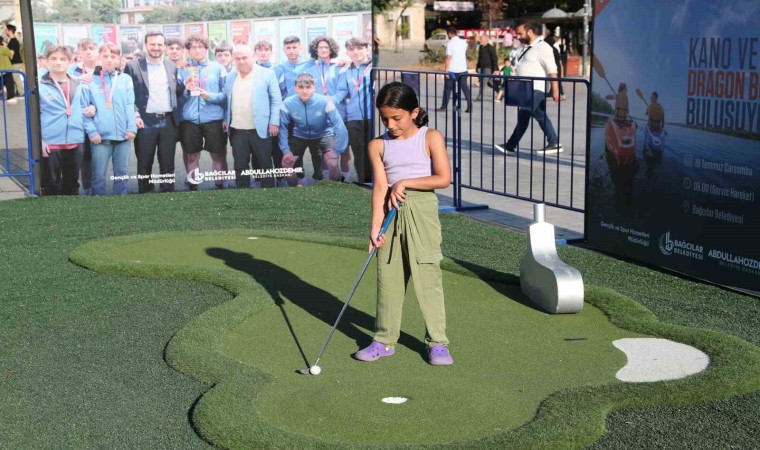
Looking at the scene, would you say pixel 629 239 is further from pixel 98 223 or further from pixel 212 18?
pixel 212 18

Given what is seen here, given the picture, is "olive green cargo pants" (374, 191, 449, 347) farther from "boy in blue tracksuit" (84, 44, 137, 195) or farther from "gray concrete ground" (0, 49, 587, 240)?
"boy in blue tracksuit" (84, 44, 137, 195)

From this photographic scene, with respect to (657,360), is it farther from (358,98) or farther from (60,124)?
(60,124)

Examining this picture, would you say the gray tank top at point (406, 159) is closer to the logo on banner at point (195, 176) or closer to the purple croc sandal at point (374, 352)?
the purple croc sandal at point (374, 352)

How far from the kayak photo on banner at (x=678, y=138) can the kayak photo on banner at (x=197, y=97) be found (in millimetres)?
4385

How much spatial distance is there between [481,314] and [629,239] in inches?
86.2

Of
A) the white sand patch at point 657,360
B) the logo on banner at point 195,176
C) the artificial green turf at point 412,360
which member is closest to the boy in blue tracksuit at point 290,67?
the logo on banner at point 195,176

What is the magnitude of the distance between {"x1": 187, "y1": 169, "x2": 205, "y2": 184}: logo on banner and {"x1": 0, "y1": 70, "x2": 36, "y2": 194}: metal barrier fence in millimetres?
1739

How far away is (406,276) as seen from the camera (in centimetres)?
570

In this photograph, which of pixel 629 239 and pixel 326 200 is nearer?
pixel 629 239

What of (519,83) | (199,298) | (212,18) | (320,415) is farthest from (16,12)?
(320,415)

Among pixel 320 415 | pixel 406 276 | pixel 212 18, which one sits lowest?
pixel 320 415

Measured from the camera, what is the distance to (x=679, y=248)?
7625 mm

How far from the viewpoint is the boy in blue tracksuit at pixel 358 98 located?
40.1 ft

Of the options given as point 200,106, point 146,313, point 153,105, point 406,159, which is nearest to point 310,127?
point 200,106
